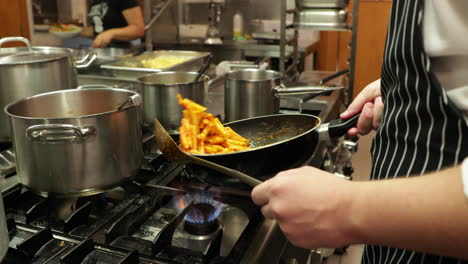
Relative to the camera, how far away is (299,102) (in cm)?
152

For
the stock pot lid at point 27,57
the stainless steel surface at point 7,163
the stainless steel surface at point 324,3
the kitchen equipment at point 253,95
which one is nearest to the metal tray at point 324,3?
the stainless steel surface at point 324,3

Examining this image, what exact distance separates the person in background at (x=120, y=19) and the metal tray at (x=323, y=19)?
4.18ft

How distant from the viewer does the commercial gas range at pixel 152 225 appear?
2.29 ft

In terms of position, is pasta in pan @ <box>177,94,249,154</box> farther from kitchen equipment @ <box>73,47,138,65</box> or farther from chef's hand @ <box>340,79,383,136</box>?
kitchen equipment @ <box>73,47,138,65</box>

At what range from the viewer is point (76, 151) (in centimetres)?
78

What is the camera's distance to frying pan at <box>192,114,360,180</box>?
2.78 feet

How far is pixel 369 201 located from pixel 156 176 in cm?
57

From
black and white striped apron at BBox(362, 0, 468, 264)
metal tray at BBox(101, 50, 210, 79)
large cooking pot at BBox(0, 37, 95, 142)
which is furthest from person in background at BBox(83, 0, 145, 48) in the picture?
black and white striped apron at BBox(362, 0, 468, 264)

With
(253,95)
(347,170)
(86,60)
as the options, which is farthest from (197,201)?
(347,170)

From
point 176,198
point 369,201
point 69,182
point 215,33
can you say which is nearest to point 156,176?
point 176,198

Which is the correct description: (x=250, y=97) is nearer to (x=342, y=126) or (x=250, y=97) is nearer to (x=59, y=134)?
(x=342, y=126)

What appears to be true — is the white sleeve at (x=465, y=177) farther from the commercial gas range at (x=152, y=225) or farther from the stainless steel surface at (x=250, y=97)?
the stainless steel surface at (x=250, y=97)

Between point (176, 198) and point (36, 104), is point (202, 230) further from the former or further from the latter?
point (36, 104)

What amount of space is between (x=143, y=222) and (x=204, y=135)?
0.71 ft
